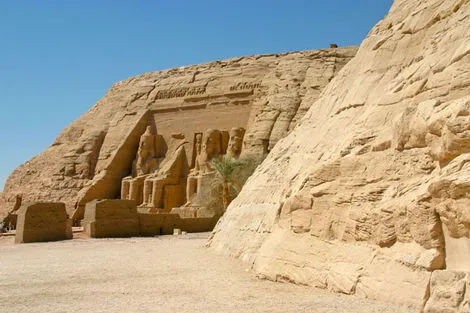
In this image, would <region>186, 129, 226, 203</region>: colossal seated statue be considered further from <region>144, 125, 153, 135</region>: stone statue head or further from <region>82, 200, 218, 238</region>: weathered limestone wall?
<region>82, 200, 218, 238</region>: weathered limestone wall

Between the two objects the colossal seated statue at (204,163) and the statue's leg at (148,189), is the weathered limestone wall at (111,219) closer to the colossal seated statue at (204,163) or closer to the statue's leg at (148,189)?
the colossal seated statue at (204,163)

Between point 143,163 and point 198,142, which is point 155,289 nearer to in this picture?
point 198,142

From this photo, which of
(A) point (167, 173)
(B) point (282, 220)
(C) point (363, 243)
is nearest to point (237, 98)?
Result: (A) point (167, 173)

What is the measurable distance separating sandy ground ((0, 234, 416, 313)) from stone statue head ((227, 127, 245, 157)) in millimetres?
15416

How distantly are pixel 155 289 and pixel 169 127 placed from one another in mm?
22706

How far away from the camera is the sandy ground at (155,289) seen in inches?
201

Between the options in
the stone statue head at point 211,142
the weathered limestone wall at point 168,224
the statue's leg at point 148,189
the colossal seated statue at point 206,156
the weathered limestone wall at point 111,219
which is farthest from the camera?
the statue's leg at point 148,189

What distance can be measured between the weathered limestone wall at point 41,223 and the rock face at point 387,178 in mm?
9326

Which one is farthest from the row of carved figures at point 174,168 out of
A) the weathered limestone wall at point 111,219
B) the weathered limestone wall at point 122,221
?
the weathered limestone wall at point 111,219

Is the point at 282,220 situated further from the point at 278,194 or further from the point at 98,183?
the point at 98,183

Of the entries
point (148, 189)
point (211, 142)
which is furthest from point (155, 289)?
point (148, 189)

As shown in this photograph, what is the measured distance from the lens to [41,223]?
1631 centimetres

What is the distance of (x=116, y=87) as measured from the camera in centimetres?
3397

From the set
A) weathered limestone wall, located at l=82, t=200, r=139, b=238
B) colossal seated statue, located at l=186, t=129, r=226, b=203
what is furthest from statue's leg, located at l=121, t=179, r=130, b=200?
weathered limestone wall, located at l=82, t=200, r=139, b=238
